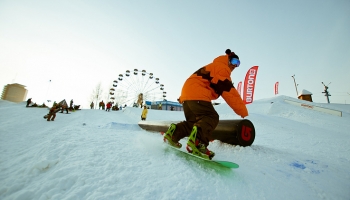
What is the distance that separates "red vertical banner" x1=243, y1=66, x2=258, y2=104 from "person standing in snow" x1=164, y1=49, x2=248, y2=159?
13647 millimetres

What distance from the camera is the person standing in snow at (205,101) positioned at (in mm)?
1910

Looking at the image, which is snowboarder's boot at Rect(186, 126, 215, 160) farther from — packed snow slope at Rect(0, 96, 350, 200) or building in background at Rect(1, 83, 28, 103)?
building in background at Rect(1, 83, 28, 103)

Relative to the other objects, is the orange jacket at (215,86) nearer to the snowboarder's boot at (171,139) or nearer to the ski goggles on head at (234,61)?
the ski goggles on head at (234,61)

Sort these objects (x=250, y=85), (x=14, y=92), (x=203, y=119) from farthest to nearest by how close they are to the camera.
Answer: (x=14, y=92) < (x=250, y=85) < (x=203, y=119)

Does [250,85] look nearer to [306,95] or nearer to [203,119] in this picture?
[203,119]

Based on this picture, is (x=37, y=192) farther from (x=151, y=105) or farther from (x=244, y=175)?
(x=151, y=105)

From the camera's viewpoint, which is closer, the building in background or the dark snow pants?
the dark snow pants

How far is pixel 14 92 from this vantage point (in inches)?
3816

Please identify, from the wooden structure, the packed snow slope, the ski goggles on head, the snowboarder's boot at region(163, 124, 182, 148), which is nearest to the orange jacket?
the ski goggles on head

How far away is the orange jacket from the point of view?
199 cm

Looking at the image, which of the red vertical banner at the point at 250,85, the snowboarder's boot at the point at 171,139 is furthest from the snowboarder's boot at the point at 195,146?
the red vertical banner at the point at 250,85

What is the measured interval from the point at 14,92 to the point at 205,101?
140844mm

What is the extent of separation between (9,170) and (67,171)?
0.57m

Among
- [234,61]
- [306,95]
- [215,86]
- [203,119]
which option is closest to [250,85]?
[234,61]
